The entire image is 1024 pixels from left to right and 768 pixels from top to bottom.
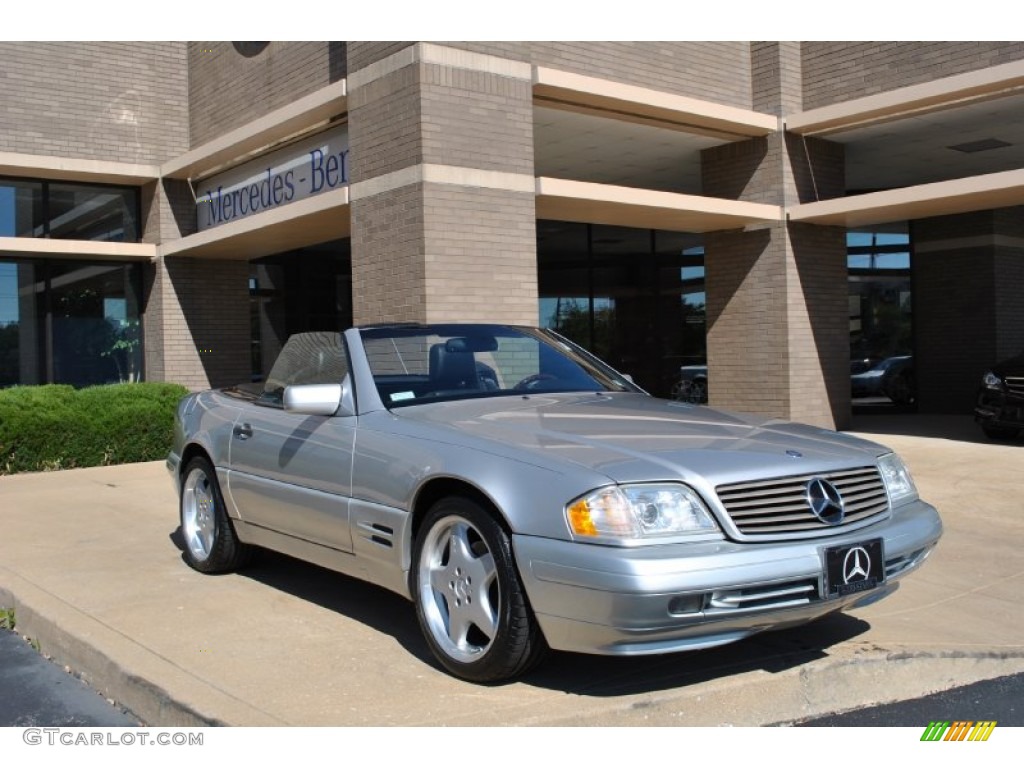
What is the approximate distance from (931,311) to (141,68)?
513 inches

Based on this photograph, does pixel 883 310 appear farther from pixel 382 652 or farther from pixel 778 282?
pixel 382 652

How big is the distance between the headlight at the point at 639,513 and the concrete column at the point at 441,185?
656 centimetres

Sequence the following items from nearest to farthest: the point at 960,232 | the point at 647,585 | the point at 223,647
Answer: the point at 647,585, the point at 223,647, the point at 960,232

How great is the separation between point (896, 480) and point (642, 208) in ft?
26.0

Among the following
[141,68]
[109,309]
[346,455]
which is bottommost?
[346,455]

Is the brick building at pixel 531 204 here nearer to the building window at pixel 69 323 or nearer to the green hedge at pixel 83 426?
the building window at pixel 69 323

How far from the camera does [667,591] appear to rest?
3.65 metres

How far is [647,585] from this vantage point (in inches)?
143

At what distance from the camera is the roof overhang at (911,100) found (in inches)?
441

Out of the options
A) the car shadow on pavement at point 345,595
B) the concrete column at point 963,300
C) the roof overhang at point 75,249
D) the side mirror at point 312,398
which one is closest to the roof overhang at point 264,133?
the roof overhang at point 75,249

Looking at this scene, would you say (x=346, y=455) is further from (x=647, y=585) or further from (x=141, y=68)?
(x=141, y=68)

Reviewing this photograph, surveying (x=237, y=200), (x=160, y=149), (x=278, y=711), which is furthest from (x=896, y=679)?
(x=160, y=149)

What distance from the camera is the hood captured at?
3.98 m

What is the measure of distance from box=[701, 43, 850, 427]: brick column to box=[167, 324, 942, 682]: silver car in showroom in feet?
26.2
